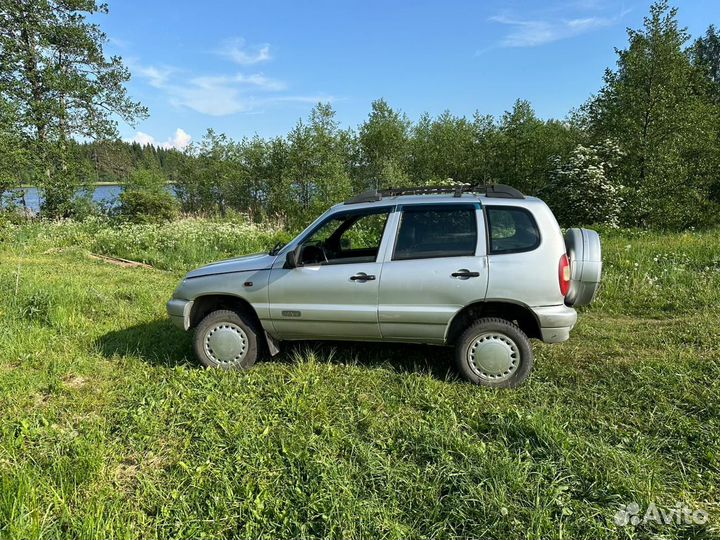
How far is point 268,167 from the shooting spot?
97.0 feet

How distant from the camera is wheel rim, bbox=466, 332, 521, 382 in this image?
396 cm

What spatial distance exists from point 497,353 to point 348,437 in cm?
165

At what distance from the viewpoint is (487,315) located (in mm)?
4105

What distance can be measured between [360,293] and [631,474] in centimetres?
246

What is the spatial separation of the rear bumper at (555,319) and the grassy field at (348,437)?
0.51 m

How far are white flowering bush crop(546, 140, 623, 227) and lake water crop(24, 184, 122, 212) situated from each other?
21467 mm

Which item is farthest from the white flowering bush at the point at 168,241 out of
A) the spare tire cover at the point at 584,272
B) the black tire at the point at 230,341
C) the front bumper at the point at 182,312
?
the spare tire cover at the point at 584,272

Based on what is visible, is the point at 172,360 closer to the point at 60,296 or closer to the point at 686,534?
the point at 60,296

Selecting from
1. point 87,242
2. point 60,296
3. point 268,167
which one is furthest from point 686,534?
point 268,167

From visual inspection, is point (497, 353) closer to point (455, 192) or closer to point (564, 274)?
point (564, 274)

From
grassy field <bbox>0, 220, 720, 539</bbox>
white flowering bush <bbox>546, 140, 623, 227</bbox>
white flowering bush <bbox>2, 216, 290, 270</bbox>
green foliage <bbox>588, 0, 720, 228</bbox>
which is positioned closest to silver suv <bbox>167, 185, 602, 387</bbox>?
grassy field <bbox>0, 220, 720, 539</bbox>

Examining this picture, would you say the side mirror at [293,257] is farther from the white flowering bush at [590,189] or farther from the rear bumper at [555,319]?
the white flowering bush at [590,189]

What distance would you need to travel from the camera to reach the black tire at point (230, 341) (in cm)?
444

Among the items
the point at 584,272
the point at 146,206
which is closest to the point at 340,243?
the point at 584,272
